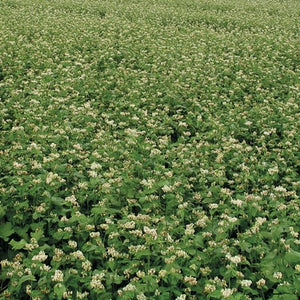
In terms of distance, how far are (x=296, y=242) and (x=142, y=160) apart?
259 centimetres

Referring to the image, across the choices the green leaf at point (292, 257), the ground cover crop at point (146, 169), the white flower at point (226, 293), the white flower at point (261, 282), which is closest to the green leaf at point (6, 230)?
the ground cover crop at point (146, 169)

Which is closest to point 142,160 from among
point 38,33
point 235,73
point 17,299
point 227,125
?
point 227,125

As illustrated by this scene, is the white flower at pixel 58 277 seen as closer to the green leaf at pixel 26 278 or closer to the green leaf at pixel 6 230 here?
the green leaf at pixel 26 278

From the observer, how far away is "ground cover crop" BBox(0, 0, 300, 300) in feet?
12.7

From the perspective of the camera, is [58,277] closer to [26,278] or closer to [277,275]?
[26,278]

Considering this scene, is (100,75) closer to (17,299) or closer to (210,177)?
(210,177)

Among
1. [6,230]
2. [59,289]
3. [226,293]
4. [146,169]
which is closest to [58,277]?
[59,289]

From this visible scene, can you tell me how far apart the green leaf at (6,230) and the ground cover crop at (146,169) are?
0.01 meters

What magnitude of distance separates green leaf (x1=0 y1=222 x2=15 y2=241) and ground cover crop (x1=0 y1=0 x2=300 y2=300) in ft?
0.04

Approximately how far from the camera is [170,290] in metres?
3.71

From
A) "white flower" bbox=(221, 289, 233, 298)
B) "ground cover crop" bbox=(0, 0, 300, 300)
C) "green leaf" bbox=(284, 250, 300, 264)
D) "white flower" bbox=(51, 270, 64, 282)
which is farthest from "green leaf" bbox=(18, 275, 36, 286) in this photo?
"green leaf" bbox=(284, 250, 300, 264)

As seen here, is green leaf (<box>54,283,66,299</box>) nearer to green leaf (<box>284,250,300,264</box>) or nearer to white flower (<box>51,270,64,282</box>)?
white flower (<box>51,270,64,282</box>)

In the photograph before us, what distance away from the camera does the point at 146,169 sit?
19.6ft

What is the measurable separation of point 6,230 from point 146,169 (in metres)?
2.19
